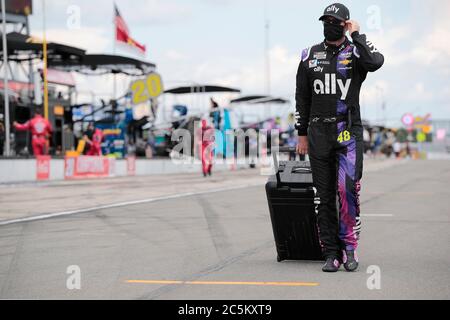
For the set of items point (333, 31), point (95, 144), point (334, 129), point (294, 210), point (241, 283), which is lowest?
point (241, 283)

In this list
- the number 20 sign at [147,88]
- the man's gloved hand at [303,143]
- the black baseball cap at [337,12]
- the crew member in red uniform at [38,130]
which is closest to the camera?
the black baseball cap at [337,12]

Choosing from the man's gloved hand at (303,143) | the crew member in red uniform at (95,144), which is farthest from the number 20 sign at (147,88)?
the man's gloved hand at (303,143)

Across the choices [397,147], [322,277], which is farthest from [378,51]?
[397,147]

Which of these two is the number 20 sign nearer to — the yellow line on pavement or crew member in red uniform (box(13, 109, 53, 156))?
crew member in red uniform (box(13, 109, 53, 156))

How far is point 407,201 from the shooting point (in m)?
14.0

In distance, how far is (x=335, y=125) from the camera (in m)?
6.34

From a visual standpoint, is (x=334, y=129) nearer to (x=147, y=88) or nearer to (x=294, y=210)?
(x=294, y=210)

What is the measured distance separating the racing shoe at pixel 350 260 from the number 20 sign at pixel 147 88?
22.9 meters

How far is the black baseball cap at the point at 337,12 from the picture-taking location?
6.26 meters

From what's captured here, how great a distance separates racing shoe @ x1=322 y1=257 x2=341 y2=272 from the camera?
632 cm

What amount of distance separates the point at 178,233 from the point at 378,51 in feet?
13.0

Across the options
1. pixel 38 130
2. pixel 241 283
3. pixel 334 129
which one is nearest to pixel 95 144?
pixel 38 130

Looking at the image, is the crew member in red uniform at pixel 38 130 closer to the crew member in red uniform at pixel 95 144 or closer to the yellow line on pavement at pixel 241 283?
the crew member in red uniform at pixel 95 144

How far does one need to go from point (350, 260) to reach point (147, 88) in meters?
23.4
